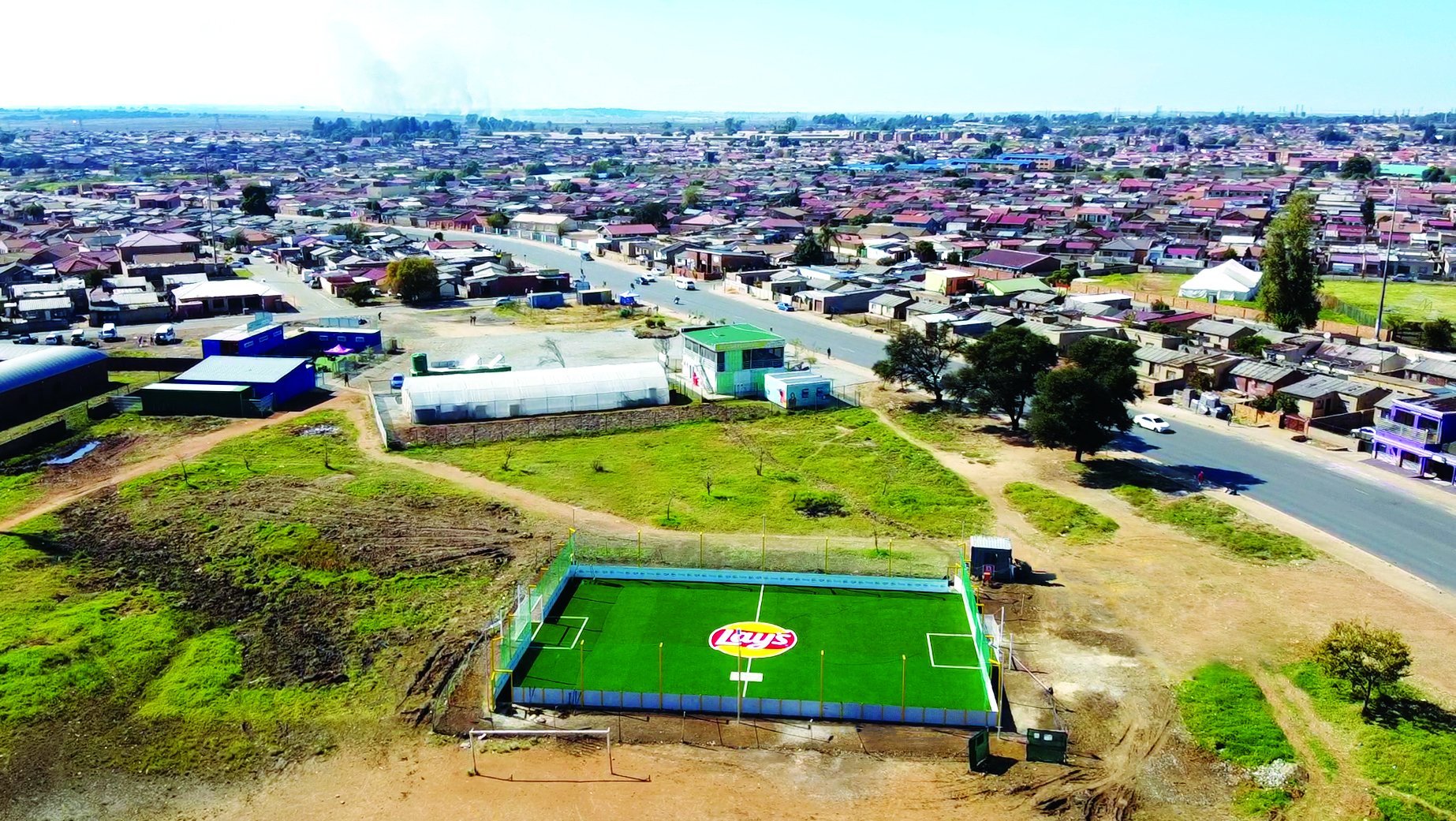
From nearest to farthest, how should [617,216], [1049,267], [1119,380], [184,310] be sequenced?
[1119,380]
[184,310]
[1049,267]
[617,216]

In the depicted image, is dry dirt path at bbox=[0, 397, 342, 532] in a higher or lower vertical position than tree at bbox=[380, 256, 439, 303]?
lower

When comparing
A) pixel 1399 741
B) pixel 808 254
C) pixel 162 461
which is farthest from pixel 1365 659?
pixel 808 254

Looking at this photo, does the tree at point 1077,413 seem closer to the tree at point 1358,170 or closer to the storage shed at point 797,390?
the storage shed at point 797,390

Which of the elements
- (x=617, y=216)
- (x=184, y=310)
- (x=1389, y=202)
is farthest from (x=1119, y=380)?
(x=1389, y=202)

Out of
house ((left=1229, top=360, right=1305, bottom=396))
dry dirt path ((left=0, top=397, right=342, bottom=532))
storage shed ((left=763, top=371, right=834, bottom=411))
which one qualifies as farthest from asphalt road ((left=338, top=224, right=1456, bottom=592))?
dry dirt path ((left=0, top=397, right=342, bottom=532))

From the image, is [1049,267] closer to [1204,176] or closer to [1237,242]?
[1237,242]

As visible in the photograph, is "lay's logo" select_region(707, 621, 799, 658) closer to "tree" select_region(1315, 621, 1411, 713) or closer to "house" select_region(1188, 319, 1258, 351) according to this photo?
"tree" select_region(1315, 621, 1411, 713)

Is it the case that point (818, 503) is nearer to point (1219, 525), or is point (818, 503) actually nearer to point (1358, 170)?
point (1219, 525)
